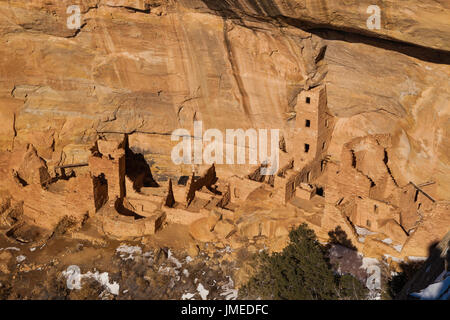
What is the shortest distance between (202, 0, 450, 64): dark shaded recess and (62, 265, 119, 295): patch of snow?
36.8ft

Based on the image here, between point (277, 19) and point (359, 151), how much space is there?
6.85m

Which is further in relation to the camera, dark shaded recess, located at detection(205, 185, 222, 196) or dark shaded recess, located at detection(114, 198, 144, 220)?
dark shaded recess, located at detection(205, 185, 222, 196)

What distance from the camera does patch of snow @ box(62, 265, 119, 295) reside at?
21016 mm

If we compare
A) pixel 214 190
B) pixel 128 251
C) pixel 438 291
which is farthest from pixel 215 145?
pixel 438 291

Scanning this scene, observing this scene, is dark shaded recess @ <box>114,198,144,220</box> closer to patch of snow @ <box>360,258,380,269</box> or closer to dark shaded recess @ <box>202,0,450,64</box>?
dark shaded recess @ <box>202,0,450,64</box>

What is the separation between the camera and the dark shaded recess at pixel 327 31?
17.7 meters

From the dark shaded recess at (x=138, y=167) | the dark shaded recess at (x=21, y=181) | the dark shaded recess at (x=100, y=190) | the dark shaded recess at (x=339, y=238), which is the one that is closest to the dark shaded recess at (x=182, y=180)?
the dark shaded recess at (x=138, y=167)

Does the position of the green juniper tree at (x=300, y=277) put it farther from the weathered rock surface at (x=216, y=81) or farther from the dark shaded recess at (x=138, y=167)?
the dark shaded recess at (x=138, y=167)

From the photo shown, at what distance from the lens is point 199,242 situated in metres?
23.2

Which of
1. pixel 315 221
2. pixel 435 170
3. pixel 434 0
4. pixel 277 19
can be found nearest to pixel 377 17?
pixel 434 0

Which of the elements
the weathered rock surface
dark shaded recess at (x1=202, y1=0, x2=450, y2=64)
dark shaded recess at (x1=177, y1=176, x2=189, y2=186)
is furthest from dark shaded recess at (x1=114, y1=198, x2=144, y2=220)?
dark shaded recess at (x1=202, y1=0, x2=450, y2=64)

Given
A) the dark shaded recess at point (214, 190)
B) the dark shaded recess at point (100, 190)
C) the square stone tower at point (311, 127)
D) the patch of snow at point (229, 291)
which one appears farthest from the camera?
the dark shaded recess at point (214, 190)
